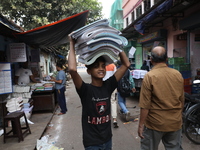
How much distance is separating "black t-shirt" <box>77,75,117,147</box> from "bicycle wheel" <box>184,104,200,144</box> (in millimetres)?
2383

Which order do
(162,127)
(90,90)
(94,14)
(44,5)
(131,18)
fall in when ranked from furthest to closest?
(131,18) → (94,14) → (44,5) → (162,127) → (90,90)

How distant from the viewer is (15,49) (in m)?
4.97

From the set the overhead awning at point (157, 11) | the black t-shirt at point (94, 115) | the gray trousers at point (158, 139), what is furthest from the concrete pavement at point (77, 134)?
the overhead awning at point (157, 11)

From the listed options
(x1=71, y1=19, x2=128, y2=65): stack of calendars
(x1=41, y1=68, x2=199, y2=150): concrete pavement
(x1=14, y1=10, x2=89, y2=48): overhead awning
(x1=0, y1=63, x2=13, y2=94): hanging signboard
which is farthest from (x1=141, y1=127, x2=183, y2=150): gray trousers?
(x1=0, y1=63, x2=13, y2=94): hanging signboard

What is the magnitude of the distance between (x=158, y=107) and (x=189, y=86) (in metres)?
5.43

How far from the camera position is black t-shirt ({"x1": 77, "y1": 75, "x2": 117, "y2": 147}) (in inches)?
70.4

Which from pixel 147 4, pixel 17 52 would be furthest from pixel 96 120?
pixel 147 4

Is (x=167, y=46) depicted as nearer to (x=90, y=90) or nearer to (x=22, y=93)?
(x=22, y=93)

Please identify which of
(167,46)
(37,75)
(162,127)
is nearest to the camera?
(162,127)

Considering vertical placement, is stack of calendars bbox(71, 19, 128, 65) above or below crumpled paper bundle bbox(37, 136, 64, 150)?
above

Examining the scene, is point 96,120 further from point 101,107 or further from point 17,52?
point 17,52

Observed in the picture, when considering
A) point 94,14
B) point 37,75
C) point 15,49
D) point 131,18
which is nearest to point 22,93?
point 15,49

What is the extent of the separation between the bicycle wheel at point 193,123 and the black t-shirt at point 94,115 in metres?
2.38

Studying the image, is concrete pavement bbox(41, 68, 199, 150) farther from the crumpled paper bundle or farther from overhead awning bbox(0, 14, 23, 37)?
overhead awning bbox(0, 14, 23, 37)
